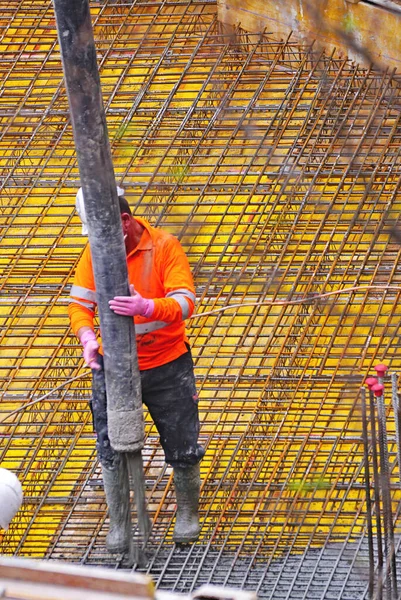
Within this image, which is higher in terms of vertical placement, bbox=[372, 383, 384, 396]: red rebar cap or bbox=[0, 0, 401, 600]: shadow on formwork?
bbox=[0, 0, 401, 600]: shadow on formwork

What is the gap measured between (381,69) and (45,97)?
2925mm

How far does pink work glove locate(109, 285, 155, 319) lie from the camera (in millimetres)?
6488

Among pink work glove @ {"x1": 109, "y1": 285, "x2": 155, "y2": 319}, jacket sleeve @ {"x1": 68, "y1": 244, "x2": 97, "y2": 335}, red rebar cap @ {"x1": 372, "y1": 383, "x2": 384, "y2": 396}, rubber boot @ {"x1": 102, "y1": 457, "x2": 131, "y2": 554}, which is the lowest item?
rubber boot @ {"x1": 102, "y1": 457, "x2": 131, "y2": 554}

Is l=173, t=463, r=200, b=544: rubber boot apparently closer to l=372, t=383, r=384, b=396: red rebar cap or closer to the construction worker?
the construction worker

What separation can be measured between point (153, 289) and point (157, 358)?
1.26 feet

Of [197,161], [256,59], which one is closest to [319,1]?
[256,59]

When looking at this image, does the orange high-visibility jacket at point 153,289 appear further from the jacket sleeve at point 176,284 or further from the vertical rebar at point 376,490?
the vertical rebar at point 376,490

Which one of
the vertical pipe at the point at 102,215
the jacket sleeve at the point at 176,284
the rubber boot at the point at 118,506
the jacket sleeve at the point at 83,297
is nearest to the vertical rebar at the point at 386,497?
the jacket sleeve at the point at 176,284

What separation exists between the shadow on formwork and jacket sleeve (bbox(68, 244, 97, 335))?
139 cm

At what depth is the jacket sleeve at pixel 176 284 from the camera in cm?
687

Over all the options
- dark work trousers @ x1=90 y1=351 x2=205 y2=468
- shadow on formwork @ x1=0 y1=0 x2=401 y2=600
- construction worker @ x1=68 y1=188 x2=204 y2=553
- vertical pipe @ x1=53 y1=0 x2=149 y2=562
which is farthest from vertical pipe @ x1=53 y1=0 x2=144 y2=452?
shadow on formwork @ x1=0 y1=0 x2=401 y2=600

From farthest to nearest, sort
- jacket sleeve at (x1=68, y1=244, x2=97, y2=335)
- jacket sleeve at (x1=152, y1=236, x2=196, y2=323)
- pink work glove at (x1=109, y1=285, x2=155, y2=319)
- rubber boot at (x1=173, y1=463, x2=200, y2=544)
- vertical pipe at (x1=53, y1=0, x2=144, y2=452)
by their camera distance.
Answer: rubber boot at (x1=173, y1=463, x2=200, y2=544), jacket sleeve at (x1=68, y1=244, x2=97, y2=335), jacket sleeve at (x1=152, y1=236, x2=196, y2=323), pink work glove at (x1=109, y1=285, x2=155, y2=319), vertical pipe at (x1=53, y1=0, x2=144, y2=452)

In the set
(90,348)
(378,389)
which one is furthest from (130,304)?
(378,389)

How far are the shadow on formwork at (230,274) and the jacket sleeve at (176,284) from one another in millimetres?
1464
